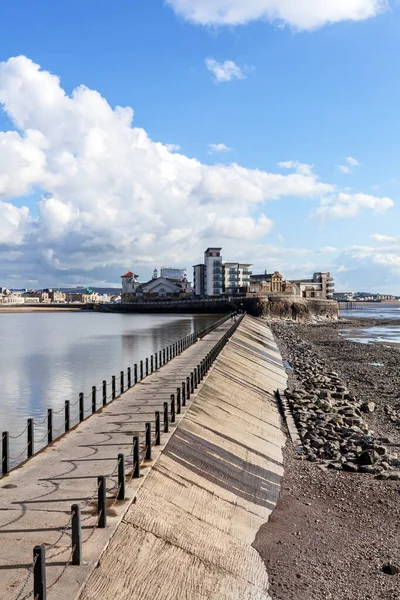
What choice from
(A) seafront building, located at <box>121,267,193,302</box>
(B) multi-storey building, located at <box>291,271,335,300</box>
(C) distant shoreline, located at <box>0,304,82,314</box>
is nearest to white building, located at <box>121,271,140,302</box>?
(A) seafront building, located at <box>121,267,193,302</box>

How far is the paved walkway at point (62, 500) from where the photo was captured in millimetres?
6816

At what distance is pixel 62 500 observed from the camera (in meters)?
9.28

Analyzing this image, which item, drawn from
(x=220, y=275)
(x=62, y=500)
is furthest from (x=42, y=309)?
(x=62, y=500)

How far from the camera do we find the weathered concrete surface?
7.72 m

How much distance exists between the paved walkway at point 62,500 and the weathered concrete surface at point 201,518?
272 millimetres

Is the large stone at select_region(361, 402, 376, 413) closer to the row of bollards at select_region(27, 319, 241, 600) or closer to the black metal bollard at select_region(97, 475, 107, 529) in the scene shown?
the row of bollards at select_region(27, 319, 241, 600)

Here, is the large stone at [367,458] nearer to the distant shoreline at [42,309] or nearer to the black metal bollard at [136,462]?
the black metal bollard at [136,462]

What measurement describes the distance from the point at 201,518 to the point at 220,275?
136755 mm

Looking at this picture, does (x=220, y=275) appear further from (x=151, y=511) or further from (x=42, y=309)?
(x=151, y=511)

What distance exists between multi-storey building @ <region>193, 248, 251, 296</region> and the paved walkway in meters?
130

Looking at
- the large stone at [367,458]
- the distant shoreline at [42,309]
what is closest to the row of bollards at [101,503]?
the large stone at [367,458]

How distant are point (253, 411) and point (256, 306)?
294 ft

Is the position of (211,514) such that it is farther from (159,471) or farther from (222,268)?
(222,268)

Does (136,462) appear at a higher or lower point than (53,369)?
higher
